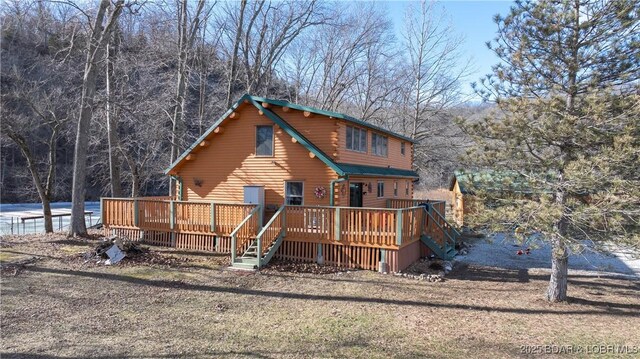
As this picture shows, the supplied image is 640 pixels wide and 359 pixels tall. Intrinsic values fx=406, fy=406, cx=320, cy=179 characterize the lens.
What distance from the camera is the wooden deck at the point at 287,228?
12367mm

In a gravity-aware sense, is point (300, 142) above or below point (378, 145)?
below

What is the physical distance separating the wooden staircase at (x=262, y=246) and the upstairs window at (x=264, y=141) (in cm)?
305

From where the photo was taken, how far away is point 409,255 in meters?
13.6

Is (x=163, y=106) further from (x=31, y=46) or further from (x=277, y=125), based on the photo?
(x=31, y=46)

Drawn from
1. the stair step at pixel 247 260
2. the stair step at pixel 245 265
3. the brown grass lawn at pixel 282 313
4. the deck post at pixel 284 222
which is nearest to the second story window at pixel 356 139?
the deck post at pixel 284 222

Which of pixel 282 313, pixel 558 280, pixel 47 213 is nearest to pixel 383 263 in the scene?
pixel 558 280

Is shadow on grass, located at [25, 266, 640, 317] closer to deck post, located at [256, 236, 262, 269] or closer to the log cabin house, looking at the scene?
deck post, located at [256, 236, 262, 269]

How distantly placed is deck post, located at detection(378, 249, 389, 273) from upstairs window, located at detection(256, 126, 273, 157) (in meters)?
5.76

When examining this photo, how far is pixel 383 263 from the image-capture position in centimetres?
1225

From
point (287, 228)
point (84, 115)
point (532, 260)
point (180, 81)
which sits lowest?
point (532, 260)

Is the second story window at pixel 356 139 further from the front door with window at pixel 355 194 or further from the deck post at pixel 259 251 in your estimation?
the deck post at pixel 259 251

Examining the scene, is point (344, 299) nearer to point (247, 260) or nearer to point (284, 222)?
point (247, 260)

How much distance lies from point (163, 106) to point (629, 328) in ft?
71.7

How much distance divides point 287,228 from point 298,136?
3.39m
